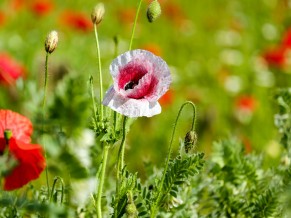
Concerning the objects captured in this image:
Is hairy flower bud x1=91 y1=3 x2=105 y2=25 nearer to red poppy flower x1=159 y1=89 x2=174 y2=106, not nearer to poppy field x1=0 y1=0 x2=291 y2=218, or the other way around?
poppy field x1=0 y1=0 x2=291 y2=218

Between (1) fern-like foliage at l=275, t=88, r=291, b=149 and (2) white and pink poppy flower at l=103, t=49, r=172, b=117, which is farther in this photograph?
(1) fern-like foliage at l=275, t=88, r=291, b=149

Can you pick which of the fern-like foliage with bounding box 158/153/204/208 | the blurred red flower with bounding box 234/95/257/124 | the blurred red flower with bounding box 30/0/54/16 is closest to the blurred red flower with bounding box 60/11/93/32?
the blurred red flower with bounding box 30/0/54/16

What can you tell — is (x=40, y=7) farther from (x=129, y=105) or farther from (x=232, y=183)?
(x=129, y=105)

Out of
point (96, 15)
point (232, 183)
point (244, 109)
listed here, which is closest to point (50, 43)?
point (96, 15)

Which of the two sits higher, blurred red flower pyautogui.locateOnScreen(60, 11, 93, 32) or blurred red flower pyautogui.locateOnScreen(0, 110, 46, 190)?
blurred red flower pyautogui.locateOnScreen(60, 11, 93, 32)

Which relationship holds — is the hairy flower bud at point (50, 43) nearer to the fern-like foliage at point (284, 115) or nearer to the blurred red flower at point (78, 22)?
the fern-like foliage at point (284, 115)

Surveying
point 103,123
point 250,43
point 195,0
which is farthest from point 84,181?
point 195,0

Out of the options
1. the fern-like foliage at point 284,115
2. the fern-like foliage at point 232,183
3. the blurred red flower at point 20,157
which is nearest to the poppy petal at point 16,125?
the blurred red flower at point 20,157
